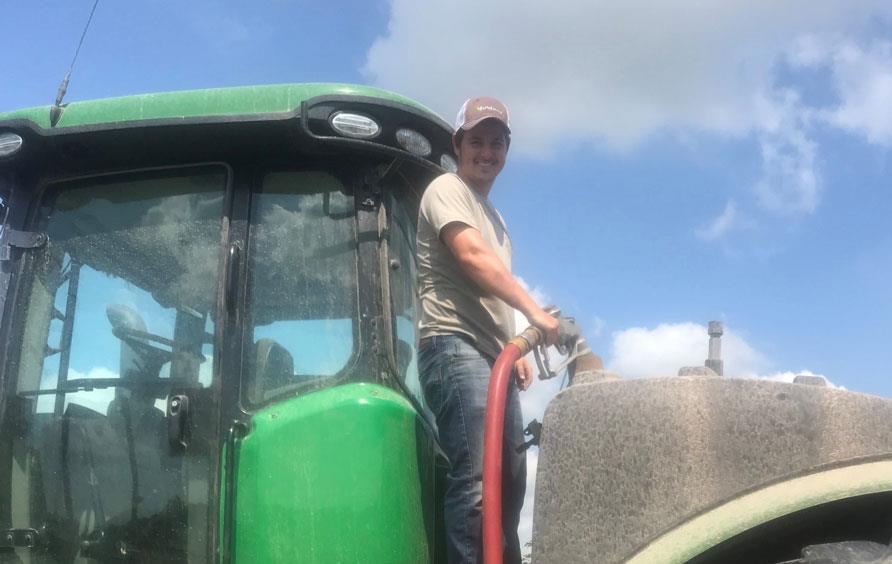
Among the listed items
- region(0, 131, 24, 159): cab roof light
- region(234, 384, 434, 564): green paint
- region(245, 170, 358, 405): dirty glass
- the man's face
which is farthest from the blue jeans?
region(0, 131, 24, 159): cab roof light

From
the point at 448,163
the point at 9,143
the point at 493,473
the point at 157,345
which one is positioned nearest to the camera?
the point at 493,473

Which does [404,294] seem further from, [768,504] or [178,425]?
[768,504]

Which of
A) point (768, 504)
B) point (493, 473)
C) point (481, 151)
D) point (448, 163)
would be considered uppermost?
point (448, 163)

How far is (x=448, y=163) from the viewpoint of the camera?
9.50ft

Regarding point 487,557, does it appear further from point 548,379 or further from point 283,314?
point 283,314

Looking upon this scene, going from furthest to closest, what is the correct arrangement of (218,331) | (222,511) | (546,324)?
(218,331)
(222,511)
(546,324)

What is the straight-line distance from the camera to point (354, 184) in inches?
107

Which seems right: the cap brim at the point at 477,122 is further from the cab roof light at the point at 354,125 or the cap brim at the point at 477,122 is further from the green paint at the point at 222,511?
the green paint at the point at 222,511

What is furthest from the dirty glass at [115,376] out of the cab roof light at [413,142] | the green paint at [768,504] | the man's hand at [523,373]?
the green paint at [768,504]

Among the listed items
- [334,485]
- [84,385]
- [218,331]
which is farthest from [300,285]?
[84,385]

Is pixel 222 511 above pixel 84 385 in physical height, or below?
below

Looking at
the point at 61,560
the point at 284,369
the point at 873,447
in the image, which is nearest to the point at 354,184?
the point at 284,369

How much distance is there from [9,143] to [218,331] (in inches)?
36.7

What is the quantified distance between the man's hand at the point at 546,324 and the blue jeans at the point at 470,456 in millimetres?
174
